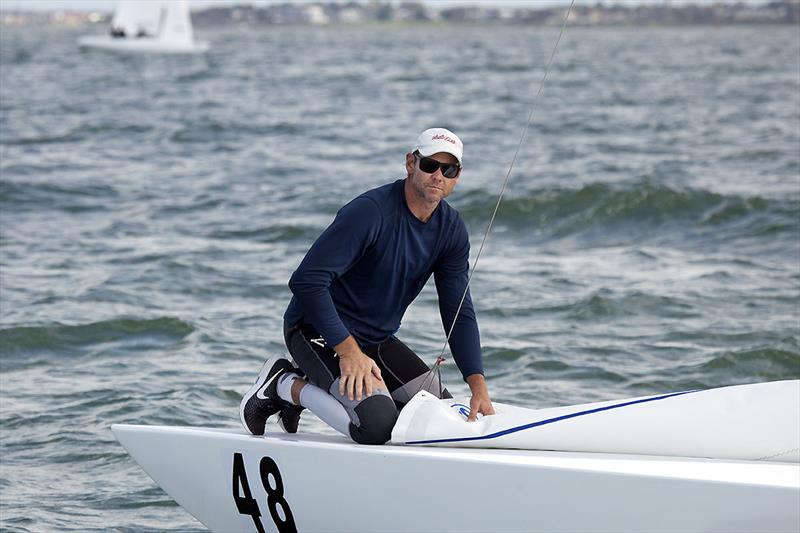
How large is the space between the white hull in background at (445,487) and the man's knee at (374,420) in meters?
0.08

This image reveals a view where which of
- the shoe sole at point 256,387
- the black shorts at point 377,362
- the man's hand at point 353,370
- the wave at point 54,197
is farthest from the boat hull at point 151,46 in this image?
the man's hand at point 353,370

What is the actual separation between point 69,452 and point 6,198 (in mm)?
7712

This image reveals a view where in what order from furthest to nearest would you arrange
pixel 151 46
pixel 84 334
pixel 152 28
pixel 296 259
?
pixel 152 28, pixel 151 46, pixel 296 259, pixel 84 334

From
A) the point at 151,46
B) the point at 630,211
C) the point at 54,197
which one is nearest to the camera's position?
the point at 630,211

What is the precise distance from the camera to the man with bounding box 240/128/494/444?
13.0 ft

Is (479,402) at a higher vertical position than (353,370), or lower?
lower

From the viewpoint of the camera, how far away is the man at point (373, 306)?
3.95 m

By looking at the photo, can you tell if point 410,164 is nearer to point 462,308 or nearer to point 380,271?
point 380,271

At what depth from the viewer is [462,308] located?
430 centimetres

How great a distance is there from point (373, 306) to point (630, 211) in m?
8.34

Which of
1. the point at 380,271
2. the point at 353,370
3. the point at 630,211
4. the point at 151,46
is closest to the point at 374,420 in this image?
the point at 353,370

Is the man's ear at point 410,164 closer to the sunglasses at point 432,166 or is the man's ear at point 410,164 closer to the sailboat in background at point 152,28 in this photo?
the sunglasses at point 432,166

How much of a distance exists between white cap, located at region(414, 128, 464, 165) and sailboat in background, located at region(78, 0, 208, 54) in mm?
44389

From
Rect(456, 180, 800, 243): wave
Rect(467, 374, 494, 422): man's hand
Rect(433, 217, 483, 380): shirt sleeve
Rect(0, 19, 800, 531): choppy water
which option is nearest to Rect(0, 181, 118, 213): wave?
Rect(0, 19, 800, 531): choppy water
